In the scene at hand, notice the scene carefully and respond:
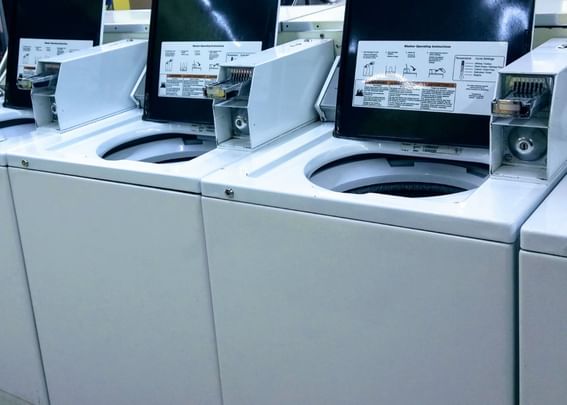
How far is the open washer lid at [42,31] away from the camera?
2.52 m

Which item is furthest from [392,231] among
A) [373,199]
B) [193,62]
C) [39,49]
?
[39,49]

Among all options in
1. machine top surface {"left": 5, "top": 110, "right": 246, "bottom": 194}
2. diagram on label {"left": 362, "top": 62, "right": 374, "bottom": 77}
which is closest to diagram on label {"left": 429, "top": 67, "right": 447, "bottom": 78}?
diagram on label {"left": 362, "top": 62, "right": 374, "bottom": 77}

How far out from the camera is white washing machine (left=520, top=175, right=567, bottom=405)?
3.75ft

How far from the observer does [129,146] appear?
2.23m

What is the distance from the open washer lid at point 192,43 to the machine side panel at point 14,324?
56cm

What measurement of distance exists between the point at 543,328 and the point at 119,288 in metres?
1.12

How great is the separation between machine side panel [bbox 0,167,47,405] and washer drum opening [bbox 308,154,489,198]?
3.06ft

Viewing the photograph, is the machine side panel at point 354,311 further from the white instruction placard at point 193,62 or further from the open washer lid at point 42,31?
the open washer lid at point 42,31

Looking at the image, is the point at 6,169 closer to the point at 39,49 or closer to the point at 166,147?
the point at 166,147

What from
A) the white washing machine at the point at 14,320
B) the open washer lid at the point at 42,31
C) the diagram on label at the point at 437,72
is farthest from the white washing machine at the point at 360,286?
the open washer lid at the point at 42,31

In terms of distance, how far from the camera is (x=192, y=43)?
2.20m

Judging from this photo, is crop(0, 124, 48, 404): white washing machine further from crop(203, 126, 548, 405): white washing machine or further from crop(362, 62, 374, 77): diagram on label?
crop(362, 62, 374, 77): diagram on label

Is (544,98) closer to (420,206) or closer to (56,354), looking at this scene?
(420,206)

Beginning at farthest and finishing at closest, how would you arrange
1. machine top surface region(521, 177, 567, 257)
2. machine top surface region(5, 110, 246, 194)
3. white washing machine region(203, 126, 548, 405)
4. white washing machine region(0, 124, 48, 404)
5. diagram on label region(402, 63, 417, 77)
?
white washing machine region(0, 124, 48, 404) < diagram on label region(402, 63, 417, 77) < machine top surface region(5, 110, 246, 194) < white washing machine region(203, 126, 548, 405) < machine top surface region(521, 177, 567, 257)
